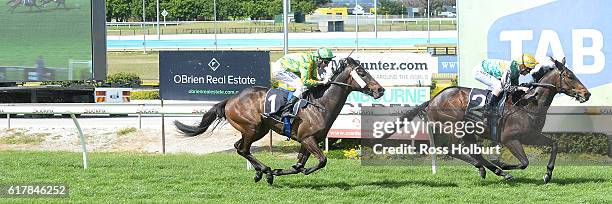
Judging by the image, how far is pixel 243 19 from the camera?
68125 millimetres

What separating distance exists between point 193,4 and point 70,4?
1725 inches

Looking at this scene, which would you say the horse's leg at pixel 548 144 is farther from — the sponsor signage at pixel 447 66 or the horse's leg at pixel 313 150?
the sponsor signage at pixel 447 66

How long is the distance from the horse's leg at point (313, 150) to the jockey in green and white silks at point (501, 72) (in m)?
1.71

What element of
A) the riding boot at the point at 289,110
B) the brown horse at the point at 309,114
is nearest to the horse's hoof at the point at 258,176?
the brown horse at the point at 309,114

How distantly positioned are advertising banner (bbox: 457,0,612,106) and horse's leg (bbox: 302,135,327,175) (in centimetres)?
539

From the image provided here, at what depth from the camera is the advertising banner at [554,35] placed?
1345cm

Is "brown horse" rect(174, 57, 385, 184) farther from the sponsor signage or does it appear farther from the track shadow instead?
the sponsor signage

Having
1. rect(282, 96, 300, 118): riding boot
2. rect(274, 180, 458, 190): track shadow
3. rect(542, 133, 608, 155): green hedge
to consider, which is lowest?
rect(542, 133, 608, 155): green hedge

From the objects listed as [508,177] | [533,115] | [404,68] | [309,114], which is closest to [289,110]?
[309,114]

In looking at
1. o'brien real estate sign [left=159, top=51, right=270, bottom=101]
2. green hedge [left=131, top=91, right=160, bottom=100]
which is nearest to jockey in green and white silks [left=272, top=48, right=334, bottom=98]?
o'brien real estate sign [left=159, top=51, right=270, bottom=101]

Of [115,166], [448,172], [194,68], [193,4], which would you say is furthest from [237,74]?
[193,4]

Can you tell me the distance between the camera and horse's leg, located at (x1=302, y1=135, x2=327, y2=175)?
8682 millimetres

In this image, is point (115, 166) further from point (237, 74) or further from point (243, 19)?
point (243, 19)

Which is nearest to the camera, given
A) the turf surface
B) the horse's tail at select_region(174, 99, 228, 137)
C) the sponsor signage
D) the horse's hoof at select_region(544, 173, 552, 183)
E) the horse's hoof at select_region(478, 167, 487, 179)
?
the turf surface
